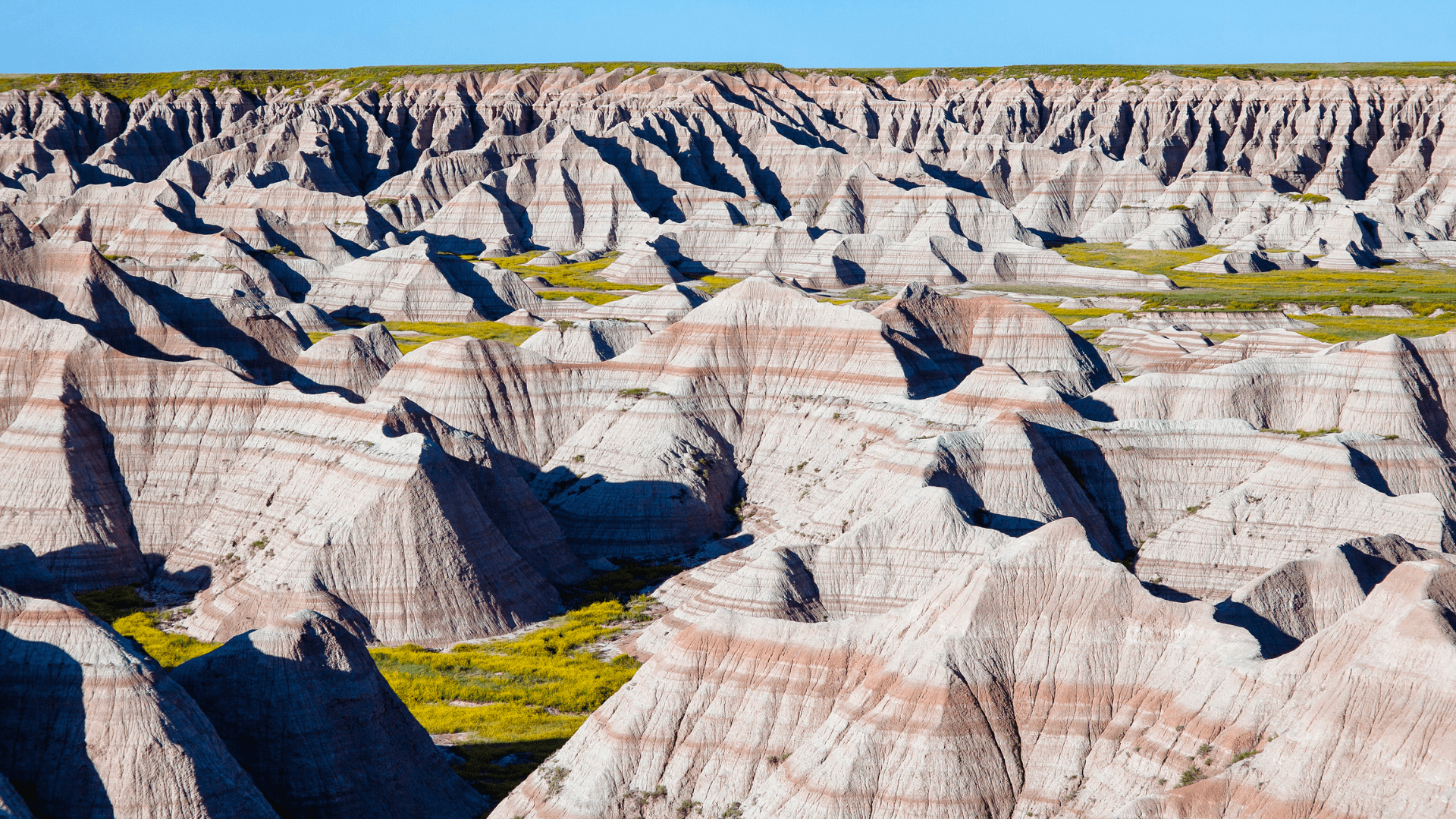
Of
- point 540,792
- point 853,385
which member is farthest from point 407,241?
point 540,792

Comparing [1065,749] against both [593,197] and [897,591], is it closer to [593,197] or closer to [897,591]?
[897,591]

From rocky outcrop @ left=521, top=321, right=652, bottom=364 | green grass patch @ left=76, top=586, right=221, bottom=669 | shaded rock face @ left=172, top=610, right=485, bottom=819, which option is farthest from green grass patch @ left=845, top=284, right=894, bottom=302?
shaded rock face @ left=172, top=610, right=485, bottom=819

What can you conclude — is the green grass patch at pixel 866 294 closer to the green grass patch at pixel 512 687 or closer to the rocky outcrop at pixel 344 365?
the rocky outcrop at pixel 344 365

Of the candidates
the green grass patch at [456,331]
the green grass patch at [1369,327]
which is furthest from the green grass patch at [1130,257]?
the green grass patch at [456,331]

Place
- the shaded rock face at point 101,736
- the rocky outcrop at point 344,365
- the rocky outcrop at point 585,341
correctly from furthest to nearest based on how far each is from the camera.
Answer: the rocky outcrop at point 344,365
the rocky outcrop at point 585,341
the shaded rock face at point 101,736

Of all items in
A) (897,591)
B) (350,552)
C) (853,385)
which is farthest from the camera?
(853,385)

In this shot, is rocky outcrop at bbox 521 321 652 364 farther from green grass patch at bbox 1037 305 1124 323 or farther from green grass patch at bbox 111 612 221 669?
green grass patch at bbox 1037 305 1124 323

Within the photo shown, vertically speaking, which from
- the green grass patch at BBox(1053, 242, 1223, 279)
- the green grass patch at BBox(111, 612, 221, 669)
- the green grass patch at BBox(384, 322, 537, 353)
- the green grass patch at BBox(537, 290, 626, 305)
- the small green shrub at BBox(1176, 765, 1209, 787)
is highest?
the green grass patch at BBox(1053, 242, 1223, 279)
